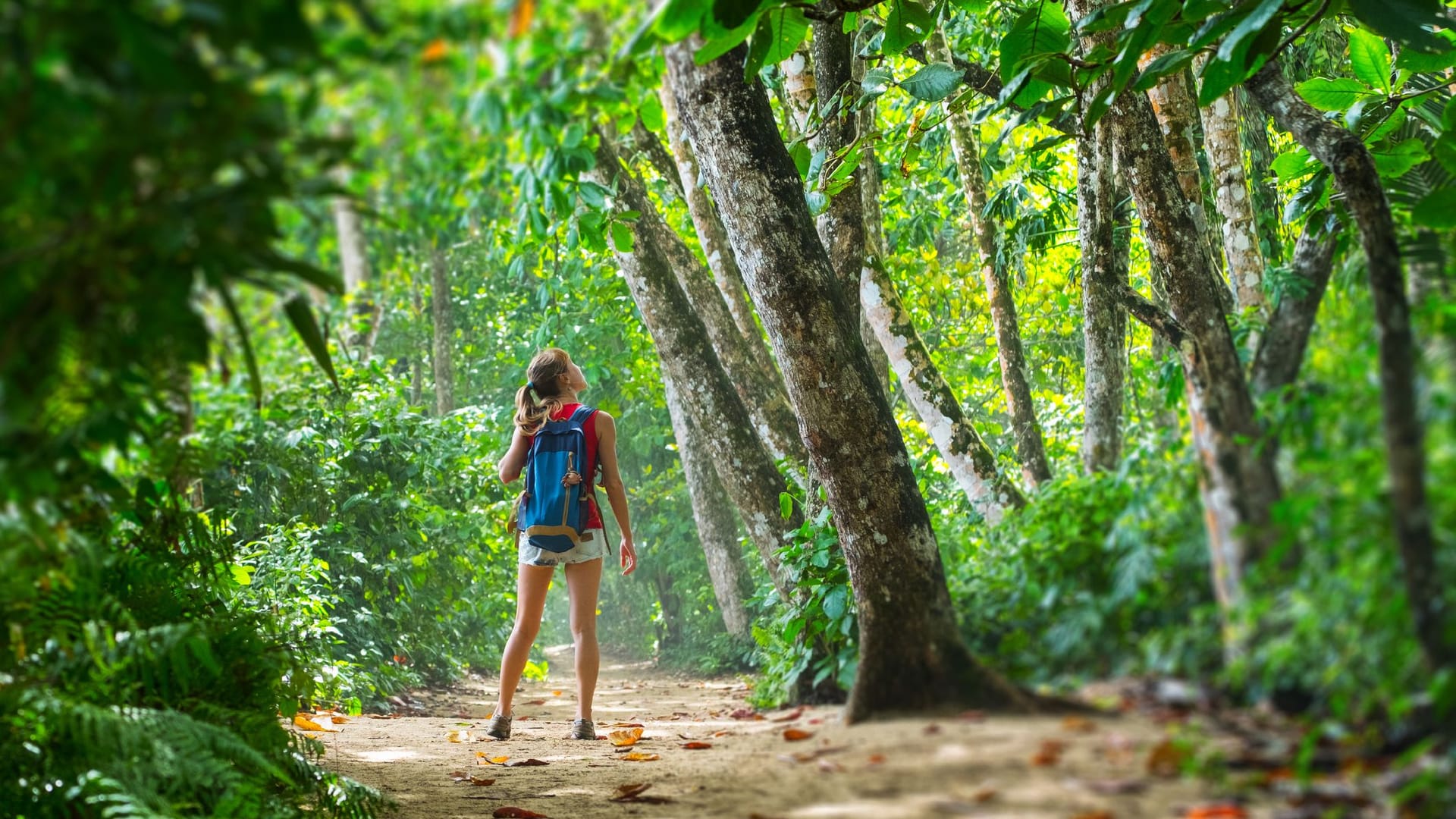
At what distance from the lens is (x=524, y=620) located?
12.7ft

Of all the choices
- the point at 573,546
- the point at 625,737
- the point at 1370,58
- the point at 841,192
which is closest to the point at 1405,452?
the point at 1370,58

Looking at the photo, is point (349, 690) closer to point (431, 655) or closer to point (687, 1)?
point (431, 655)

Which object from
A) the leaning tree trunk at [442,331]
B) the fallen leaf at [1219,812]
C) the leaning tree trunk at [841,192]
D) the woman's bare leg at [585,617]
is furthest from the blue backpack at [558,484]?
the leaning tree trunk at [442,331]

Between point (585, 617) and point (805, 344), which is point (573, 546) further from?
point (805, 344)

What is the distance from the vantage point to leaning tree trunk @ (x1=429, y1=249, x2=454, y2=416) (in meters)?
7.38

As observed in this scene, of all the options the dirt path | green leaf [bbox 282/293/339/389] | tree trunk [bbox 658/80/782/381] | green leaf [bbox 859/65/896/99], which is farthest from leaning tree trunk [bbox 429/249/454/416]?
green leaf [bbox 282/293/339/389]

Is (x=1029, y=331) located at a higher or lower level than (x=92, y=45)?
higher

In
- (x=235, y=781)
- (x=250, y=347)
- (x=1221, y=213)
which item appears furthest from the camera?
(x=1221, y=213)

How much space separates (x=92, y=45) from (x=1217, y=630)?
1347 millimetres

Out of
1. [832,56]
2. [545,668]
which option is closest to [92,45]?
[832,56]

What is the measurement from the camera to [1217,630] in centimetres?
118

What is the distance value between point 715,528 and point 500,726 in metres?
4.12

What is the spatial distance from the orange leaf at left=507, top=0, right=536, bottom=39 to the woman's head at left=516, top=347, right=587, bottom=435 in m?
2.47

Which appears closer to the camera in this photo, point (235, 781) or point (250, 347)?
point (250, 347)
